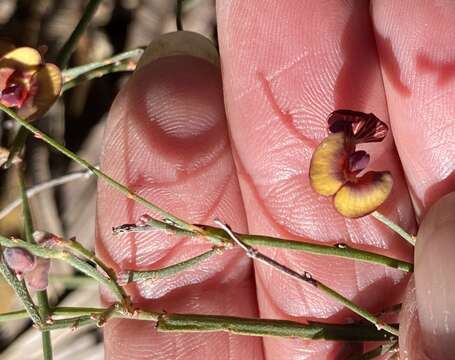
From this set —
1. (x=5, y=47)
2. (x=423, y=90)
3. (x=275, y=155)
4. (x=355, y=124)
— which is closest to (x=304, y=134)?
(x=275, y=155)

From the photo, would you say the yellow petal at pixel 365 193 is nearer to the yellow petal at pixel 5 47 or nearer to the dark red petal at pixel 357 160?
the dark red petal at pixel 357 160

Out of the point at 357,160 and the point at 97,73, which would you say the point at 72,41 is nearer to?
the point at 97,73

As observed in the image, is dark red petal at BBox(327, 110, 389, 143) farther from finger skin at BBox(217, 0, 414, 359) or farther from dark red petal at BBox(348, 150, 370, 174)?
finger skin at BBox(217, 0, 414, 359)

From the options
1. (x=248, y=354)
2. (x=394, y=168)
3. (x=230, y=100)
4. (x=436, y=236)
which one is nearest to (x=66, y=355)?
(x=248, y=354)

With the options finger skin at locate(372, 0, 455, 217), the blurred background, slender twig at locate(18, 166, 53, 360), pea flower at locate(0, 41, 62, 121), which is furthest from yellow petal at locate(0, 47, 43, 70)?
finger skin at locate(372, 0, 455, 217)

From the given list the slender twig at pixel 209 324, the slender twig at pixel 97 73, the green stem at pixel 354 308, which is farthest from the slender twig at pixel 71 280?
the green stem at pixel 354 308

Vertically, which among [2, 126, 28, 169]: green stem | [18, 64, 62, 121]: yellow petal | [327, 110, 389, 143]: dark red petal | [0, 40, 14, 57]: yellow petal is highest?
[0, 40, 14, 57]: yellow petal

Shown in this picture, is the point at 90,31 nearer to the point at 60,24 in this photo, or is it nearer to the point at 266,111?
the point at 60,24
